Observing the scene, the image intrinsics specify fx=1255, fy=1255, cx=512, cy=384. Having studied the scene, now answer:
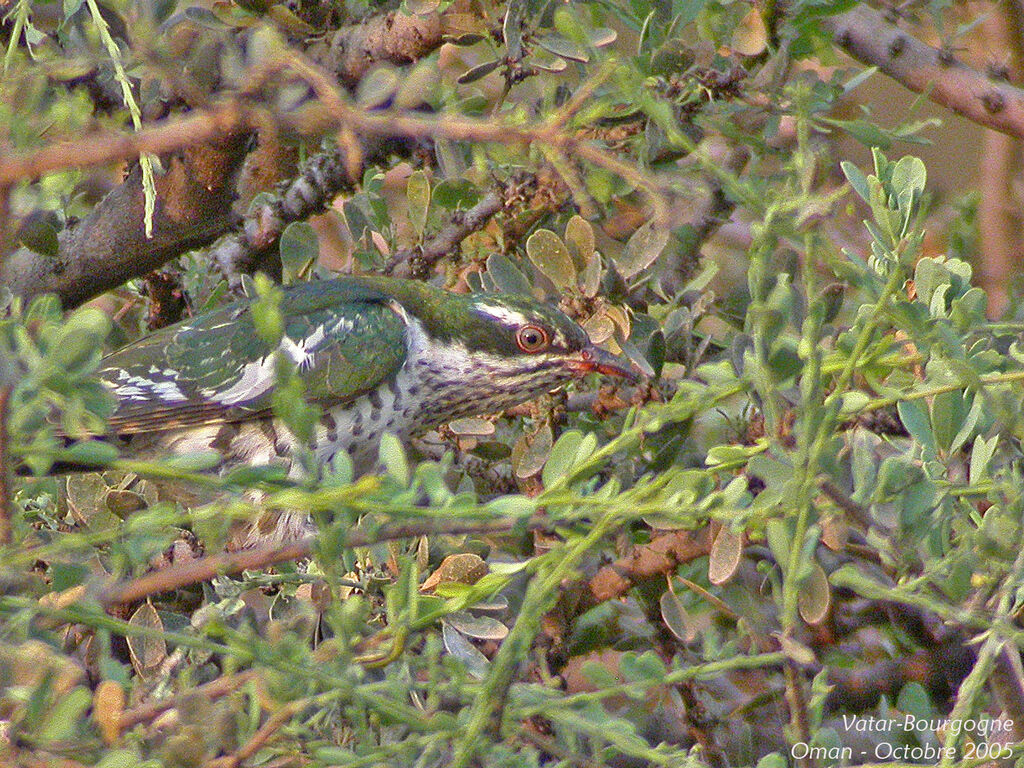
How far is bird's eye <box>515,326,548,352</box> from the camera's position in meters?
2.82

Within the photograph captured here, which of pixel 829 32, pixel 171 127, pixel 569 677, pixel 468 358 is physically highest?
pixel 171 127

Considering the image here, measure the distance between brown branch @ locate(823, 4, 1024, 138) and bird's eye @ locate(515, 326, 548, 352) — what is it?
88cm

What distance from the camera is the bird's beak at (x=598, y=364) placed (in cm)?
250

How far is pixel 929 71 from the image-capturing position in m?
2.58

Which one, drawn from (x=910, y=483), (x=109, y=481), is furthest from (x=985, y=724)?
(x=109, y=481)

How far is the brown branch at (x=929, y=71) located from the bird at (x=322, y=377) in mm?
834

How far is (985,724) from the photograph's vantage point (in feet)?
4.85

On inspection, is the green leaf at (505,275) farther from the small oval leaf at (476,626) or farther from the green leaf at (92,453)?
the green leaf at (92,453)

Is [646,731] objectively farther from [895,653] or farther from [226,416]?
[226,416]

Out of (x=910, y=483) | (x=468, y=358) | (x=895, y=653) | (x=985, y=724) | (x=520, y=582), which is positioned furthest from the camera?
(x=468, y=358)

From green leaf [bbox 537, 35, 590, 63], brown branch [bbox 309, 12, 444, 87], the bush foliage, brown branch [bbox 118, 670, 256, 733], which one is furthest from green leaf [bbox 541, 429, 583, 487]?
brown branch [bbox 309, 12, 444, 87]

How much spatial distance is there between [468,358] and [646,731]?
3.36 ft

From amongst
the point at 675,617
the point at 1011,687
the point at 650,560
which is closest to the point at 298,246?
the point at 650,560

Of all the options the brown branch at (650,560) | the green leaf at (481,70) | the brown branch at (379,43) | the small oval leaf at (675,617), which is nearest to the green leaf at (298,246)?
the brown branch at (379,43)
